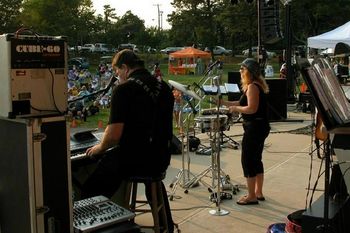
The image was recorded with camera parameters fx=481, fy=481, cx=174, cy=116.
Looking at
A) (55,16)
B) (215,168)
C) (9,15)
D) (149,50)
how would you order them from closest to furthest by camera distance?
(215,168)
(9,15)
(55,16)
(149,50)

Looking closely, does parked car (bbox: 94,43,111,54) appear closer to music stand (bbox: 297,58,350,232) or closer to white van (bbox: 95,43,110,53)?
white van (bbox: 95,43,110,53)

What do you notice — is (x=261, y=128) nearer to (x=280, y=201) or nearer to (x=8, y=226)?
(x=280, y=201)

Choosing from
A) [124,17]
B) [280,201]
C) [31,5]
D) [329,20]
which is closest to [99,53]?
[31,5]

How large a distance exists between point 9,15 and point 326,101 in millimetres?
47658

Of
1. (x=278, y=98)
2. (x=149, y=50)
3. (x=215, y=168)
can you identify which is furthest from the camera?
(x=149, y=50)

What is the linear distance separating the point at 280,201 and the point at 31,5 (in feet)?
168

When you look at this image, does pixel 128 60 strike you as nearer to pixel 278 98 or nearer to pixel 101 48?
pixel 278 98

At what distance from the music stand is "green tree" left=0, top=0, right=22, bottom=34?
44.7 m

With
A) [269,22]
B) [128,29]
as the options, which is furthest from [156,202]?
[128,29]

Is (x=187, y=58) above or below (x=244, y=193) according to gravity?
above

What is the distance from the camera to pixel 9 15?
4659cm

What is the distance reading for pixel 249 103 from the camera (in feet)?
17.4

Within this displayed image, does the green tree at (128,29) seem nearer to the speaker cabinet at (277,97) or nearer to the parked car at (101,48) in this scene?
the parked car at (101,48)

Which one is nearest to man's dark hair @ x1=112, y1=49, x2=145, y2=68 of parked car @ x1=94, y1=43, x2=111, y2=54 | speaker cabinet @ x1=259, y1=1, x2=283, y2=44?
speaker cabinet @ x1=259, y1=1, x2=283, y2=44
